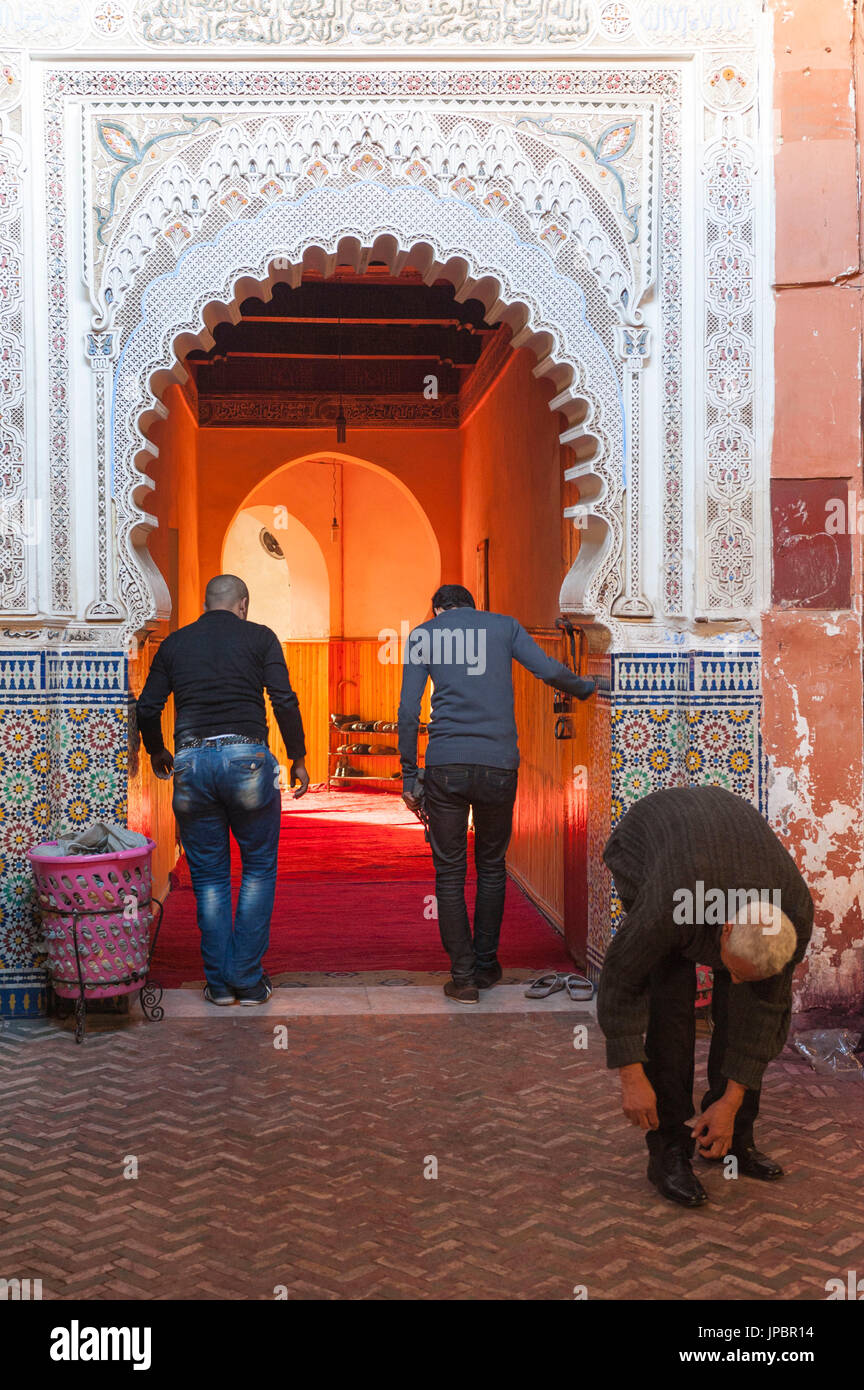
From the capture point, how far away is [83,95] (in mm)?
4832

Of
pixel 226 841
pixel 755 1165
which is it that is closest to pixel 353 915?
pixel 226 841

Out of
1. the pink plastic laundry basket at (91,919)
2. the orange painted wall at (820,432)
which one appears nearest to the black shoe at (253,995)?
the pink plastic laundry basket at (91,919)

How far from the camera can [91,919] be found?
4609 millimetres

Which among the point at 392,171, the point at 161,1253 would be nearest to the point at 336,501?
the point at 392,171

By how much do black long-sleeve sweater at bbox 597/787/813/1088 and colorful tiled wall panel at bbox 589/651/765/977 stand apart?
1.70 m

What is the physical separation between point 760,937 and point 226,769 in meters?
2.52

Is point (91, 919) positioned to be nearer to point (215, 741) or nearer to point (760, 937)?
point (215, 741)

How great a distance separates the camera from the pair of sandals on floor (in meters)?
5.10

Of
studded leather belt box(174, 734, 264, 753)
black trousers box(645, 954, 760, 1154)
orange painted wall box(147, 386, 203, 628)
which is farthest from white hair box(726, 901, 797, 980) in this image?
orange painted wall box(147, 386, 203, 628)

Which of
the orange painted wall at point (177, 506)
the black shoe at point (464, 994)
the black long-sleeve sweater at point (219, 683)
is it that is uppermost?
the orange painted wall at point (177, 506)

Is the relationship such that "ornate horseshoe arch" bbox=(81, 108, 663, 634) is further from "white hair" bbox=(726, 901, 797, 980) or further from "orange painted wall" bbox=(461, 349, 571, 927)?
"white hair" bbox=(726, 901, 797, 980)

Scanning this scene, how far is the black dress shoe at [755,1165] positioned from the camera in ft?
11.4

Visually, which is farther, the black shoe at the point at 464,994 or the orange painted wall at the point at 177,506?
the orange painted wall at the point at 177,506

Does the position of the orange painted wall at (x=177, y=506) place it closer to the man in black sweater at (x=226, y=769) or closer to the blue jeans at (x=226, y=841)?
the man in black sweater at (x=226, y=769)
